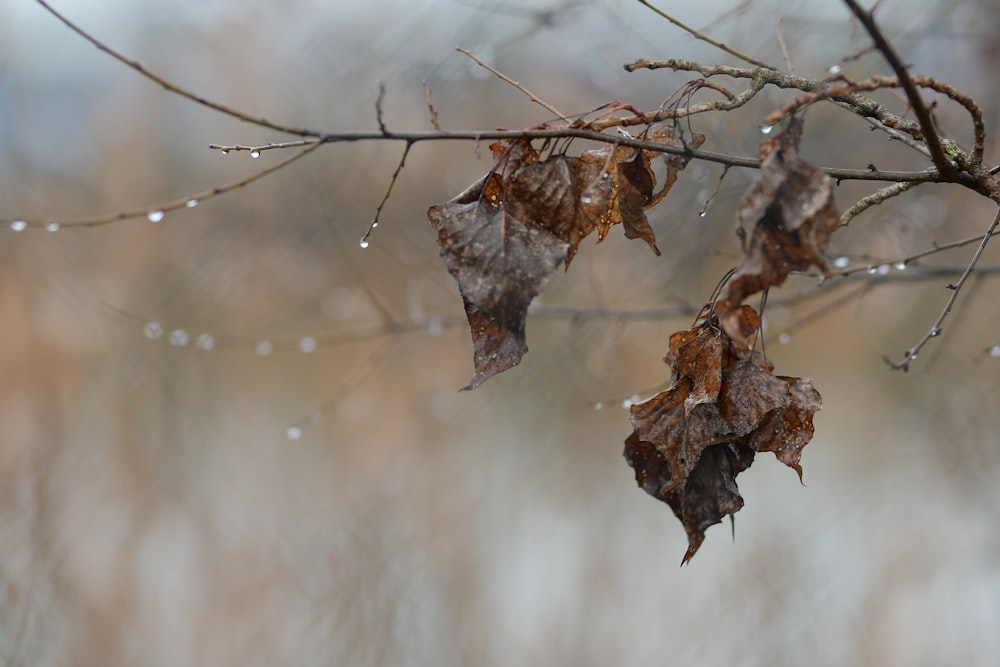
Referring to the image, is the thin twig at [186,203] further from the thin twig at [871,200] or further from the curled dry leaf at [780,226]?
the thin twig at [871,200]

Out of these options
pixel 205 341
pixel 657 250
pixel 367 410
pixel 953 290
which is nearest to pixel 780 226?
pixel 657 250

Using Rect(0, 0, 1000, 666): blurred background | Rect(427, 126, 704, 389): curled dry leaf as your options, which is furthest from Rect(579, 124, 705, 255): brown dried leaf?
Rect(0, 0, 1000, 666): blurred background

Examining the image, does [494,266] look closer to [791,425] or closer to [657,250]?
[657,250]

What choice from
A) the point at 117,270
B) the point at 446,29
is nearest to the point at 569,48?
the point at 446,29

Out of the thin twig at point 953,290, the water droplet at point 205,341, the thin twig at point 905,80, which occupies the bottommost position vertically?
the thin twig at point 953,290

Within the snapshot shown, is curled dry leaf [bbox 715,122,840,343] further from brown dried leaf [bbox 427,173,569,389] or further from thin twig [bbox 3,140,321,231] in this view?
thin twig [bbox 3,140,321,231]

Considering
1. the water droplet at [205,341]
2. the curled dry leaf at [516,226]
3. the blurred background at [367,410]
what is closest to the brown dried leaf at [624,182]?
the curled dry leaf at [516,226]

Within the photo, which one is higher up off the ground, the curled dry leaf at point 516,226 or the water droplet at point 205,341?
the water droplet at point 205,341
